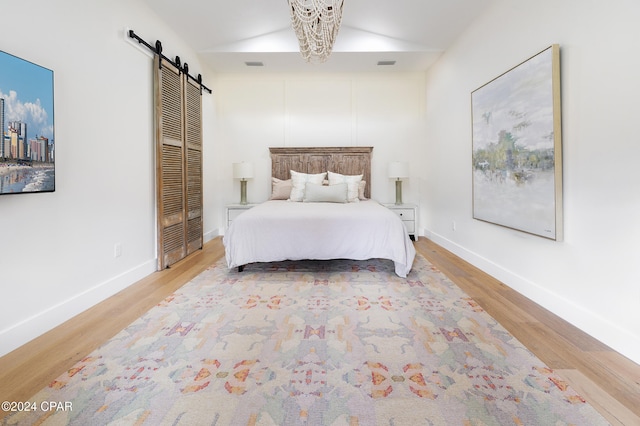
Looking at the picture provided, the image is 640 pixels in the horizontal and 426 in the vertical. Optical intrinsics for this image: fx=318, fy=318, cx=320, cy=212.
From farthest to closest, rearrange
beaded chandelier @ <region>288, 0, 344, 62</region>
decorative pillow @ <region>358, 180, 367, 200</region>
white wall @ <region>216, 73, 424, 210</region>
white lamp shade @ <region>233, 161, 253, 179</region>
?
white wall @ <region>216, 73, 424, 210</region>, white lamp shade @ <region>233, 161, 253, 179</region>, decorative pillow @ <region>358, 180, 367, 200</region>, beaded chandelier @ <region>288, 0, 344, 62</region>

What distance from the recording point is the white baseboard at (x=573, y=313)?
1726 millimetres

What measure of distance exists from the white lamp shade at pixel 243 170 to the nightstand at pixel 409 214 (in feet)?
7.36

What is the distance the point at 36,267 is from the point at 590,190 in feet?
11.5

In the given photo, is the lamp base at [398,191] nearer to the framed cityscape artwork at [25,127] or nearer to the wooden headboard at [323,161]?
the wooden headboard at [323,161]

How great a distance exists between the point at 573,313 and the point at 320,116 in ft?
14.1

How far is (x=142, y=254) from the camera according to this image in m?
3.21

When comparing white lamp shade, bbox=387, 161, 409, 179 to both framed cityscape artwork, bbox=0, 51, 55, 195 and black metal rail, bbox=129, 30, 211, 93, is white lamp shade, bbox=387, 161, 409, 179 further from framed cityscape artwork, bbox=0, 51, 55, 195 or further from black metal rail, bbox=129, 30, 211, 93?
framed cityscape artwork, bbox=0, 51, 55, 195

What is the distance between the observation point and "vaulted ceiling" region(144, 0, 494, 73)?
11.2 feet

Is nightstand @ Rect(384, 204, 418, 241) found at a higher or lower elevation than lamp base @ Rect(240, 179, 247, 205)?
lower

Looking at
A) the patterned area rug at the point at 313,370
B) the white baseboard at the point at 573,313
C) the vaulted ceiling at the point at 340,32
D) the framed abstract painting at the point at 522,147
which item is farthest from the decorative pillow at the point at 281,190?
the white baseboard at the point at 573,313

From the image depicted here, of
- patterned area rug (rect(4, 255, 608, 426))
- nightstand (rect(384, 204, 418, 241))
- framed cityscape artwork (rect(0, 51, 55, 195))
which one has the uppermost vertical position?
framed cityscape artwork (rect(0, 51, 55, 195))

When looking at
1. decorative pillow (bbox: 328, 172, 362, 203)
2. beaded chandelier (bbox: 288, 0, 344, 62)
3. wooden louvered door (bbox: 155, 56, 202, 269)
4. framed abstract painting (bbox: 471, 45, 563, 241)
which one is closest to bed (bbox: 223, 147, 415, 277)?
wooden louvered door (bbox: 155, 56, 202, 269)

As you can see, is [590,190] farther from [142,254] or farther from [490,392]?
[142,254]

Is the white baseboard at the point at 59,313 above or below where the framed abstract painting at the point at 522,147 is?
below
